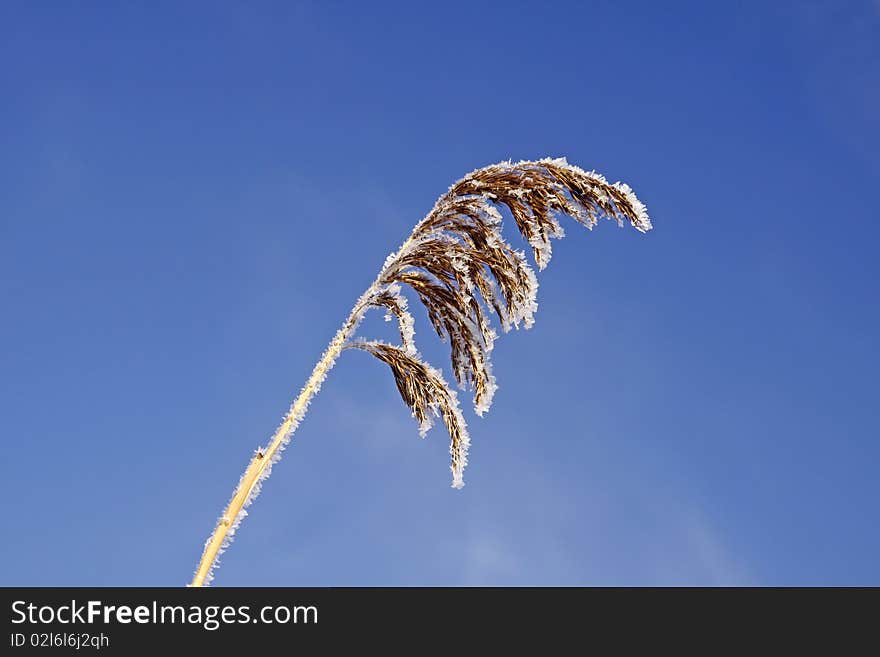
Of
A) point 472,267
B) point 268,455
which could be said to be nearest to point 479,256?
point 472,267

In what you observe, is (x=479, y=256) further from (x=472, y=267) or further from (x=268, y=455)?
(x=268, y=455)

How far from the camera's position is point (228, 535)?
2.89m

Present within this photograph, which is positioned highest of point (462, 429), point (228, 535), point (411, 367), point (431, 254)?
point (431, 254)

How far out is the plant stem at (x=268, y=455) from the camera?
285 centimetres

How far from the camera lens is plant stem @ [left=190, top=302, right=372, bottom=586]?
285 centimetres

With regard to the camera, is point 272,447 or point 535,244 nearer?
point 272,447

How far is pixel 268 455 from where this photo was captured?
120 inches
